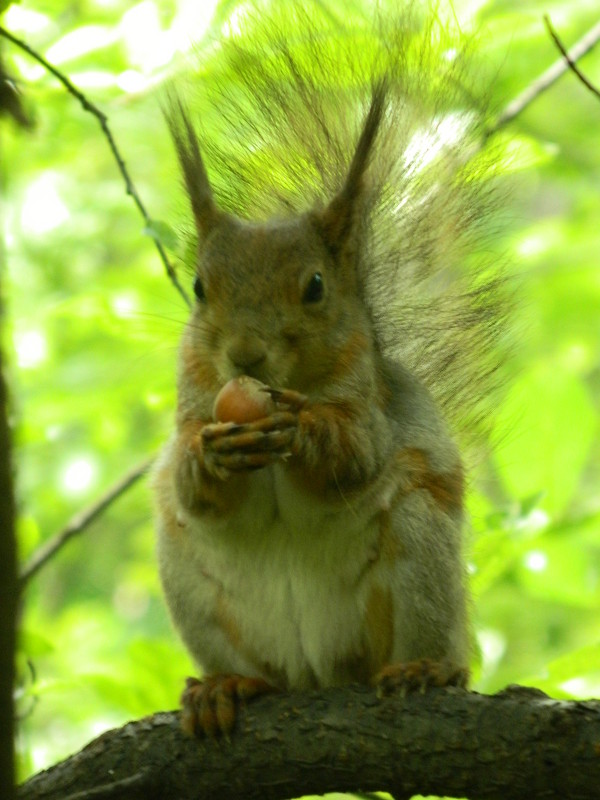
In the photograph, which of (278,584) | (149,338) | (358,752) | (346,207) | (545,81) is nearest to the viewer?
(358,752)

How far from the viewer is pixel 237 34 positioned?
11.1 feet

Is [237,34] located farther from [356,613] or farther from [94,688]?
[94,688]

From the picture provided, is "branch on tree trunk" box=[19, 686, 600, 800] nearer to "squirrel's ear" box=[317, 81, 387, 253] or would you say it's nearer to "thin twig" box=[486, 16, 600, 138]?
"squirrel's ear" box=[317, 81, 387, 253]

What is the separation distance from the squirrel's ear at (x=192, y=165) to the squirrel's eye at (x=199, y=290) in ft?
0.78

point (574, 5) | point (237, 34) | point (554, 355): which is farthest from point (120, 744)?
point (554, 355)

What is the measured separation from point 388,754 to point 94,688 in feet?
3.71

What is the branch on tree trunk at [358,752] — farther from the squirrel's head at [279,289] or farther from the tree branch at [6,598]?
the tree branch at [6,598]

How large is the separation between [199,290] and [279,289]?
0.24 meters

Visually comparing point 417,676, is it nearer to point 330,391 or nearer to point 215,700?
point 215,700

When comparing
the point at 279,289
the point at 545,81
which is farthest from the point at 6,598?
the point at 545,81

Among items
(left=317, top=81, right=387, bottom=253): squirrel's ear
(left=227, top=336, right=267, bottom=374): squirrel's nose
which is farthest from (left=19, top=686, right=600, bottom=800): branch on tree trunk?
(left=317, top=81, right=387, bottom=253): squirrel's ear

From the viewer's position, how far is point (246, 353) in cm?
256

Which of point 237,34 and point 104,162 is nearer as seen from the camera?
point 237,34

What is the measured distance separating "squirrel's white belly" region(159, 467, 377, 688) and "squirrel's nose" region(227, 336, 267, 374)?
0.33 metres
